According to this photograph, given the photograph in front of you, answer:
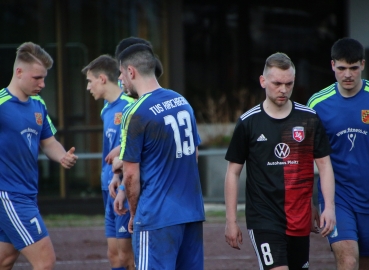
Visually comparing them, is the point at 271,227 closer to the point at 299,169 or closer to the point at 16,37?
the point at 299,169

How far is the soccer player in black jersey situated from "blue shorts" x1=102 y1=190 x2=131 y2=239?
5.14 ft

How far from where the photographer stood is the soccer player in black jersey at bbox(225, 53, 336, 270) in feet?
17.6

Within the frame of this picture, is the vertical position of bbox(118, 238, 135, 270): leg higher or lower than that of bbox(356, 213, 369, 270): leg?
lower

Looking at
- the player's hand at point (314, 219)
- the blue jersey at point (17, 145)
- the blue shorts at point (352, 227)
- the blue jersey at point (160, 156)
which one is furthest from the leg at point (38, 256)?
the blue shorts at point (352, 227)

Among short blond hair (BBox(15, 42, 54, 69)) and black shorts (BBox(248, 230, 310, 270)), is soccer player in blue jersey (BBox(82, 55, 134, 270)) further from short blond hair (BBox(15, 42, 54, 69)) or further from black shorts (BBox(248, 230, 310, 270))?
black shorts (BBox(248, 230, 310, 270))

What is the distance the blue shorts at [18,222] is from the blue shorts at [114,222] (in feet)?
3.15

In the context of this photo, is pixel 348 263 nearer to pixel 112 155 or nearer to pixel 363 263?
pixel 363 263

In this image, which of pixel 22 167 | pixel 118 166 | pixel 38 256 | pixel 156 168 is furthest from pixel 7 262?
pixel 156 168

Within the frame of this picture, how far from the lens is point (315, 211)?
5652 millimetres

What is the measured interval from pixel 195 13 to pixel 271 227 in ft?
36.3

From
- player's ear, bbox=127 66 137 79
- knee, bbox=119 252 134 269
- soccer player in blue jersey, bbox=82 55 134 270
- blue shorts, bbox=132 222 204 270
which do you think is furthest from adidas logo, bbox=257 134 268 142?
knee, bbox=119 252 134 269

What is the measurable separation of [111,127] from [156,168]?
74.1 inches

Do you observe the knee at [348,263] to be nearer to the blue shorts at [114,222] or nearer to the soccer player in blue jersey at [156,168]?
the soccer player in blue jersey at [156,168]

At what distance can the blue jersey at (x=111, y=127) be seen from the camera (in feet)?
22.5
